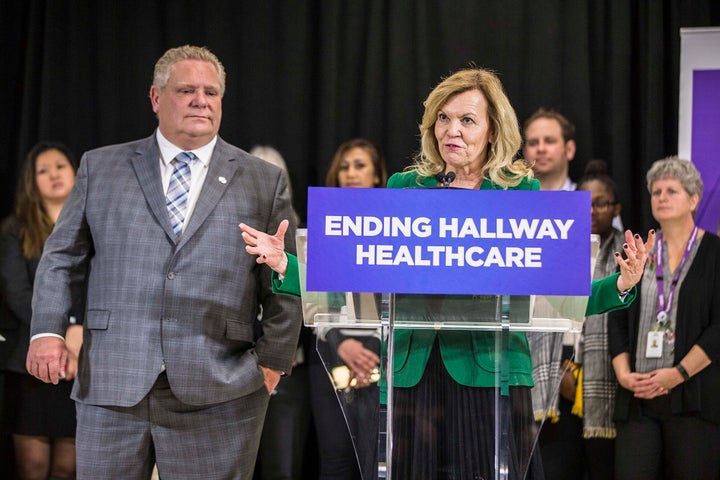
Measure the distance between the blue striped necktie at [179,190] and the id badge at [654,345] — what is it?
2269mm

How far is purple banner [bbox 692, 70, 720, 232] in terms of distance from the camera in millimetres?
4484

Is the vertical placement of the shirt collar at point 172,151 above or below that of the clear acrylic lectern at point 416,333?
above

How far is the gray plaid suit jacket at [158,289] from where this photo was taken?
9.83 ft

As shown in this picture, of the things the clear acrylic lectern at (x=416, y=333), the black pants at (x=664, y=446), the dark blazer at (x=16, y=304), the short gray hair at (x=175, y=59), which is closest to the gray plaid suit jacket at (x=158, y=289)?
the short gray hair at (x=175, y=59)

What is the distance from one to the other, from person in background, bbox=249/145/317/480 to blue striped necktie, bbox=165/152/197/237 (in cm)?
124

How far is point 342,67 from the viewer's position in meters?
4.76

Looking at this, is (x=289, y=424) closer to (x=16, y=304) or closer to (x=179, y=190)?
(x=16, y=304)

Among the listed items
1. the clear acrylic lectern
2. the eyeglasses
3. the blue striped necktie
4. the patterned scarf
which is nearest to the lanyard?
the patterned scarf

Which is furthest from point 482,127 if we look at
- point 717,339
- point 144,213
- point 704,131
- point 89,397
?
point 704,131

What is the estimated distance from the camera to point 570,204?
2.00 metres

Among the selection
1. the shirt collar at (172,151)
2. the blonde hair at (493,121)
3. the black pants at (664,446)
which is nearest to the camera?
the blonde hair at (493,121)

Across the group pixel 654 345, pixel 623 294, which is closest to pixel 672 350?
pixel 654 345

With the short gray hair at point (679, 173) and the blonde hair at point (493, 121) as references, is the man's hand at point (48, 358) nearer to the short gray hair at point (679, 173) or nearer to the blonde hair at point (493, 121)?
the blonde hair at point (493, 121)

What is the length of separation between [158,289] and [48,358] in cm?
43
